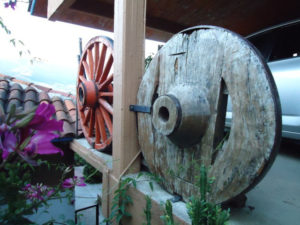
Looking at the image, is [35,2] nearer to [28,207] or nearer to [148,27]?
[148,27]

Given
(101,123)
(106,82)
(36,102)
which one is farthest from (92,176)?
(36,102)

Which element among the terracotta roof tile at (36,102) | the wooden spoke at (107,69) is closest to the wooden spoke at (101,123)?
the wooden spoke at (107,69)

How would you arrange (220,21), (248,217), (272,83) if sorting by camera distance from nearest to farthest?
(272,83), (248,217), (220,21)

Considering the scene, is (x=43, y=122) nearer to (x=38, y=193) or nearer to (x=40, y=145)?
(x=40, y=145)

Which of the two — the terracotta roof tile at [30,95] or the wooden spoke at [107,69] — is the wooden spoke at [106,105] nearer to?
the wooden spoke at [107,69]

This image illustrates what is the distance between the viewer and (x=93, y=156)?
7.44ft

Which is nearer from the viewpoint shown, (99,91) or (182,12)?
(99,91)

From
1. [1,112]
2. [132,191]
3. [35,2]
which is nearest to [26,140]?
[1,112]

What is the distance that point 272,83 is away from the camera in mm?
870

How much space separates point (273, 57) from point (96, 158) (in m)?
2.31

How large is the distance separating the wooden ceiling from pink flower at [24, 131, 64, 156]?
224cm

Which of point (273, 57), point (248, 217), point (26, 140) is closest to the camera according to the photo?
point (26, 140)

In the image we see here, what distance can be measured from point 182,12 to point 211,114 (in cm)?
217

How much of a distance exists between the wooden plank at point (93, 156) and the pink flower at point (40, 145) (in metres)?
1.20
